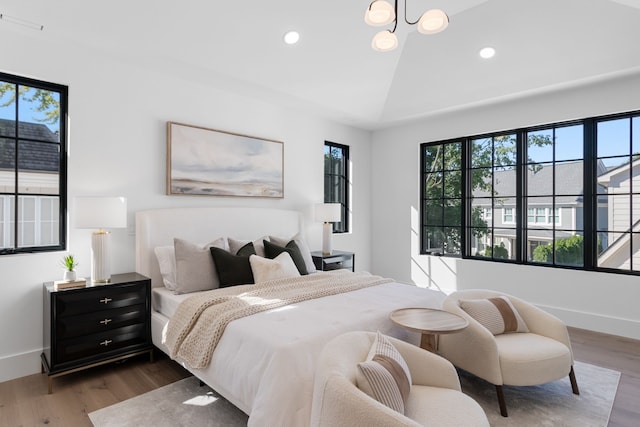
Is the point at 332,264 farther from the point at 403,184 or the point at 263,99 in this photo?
the point at 263,99

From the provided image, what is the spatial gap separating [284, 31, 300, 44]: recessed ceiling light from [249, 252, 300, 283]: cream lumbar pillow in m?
2.11

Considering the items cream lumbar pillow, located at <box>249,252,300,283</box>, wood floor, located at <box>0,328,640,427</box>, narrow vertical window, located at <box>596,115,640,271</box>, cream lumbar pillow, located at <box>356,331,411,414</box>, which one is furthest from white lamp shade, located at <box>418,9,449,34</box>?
narrow vertical window, located at <box>596,115,640,271</box>

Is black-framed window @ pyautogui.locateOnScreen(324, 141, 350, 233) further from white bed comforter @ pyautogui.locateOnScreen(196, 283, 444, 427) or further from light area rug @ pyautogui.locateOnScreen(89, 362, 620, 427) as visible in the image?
light area rug @ pyautogui.locateOnScreen(89, 362, 620, 427)

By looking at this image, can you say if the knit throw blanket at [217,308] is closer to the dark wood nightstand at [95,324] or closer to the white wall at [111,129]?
the dark wood nightstand at [95,324]

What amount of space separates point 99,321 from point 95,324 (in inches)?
1.3

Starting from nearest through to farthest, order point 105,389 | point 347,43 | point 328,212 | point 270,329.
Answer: point 270,329 < point 105,389 < point 347,43 < point 328,212

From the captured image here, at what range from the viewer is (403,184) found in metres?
5.59

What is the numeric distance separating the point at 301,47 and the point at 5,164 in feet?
9.05

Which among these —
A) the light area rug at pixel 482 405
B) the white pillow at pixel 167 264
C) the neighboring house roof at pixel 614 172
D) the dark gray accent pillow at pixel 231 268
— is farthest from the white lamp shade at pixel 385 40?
the neighboring house roof at pixel 614 172

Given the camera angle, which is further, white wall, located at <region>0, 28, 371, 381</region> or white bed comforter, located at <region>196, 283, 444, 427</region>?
white wall, located at <region>0, 28, 371, 381</region>

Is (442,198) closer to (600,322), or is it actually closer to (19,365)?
(600,322)

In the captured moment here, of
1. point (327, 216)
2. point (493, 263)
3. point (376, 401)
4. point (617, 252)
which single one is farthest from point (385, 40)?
point (617, 252)

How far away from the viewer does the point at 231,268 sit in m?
3.16

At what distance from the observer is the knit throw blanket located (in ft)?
7.39
